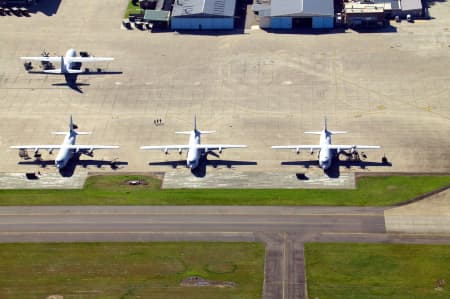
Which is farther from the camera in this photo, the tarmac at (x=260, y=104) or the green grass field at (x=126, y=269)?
the tarmac at (x=260, y=104)

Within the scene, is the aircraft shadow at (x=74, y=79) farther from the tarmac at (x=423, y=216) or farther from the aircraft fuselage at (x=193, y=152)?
the tarmac at (x=423, y=216)

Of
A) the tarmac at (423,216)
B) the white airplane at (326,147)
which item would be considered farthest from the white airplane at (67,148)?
the tarmac at (423,216)

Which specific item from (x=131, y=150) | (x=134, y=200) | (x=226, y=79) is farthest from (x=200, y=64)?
(x=134, y=200)

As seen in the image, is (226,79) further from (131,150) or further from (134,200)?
(134,200)

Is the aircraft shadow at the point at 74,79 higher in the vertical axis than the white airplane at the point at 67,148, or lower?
higher

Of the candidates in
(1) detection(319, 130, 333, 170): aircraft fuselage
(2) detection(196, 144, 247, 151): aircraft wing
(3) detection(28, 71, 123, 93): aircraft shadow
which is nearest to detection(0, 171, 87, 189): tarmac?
(2) detection(196, 144, 247, 151): aircraft wing

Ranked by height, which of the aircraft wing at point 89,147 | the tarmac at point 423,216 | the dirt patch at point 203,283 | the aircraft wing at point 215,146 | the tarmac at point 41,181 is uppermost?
the aircraft wing at point 215,146
